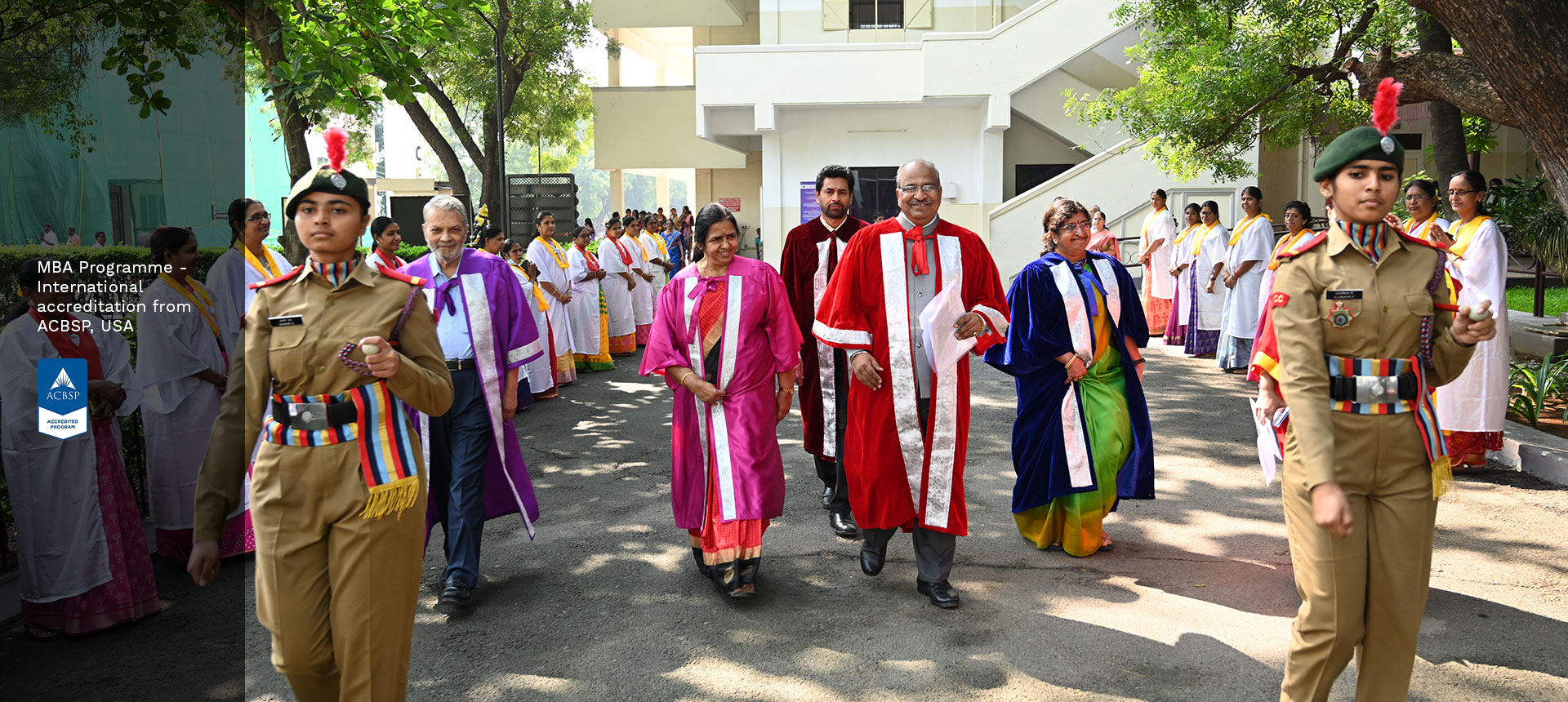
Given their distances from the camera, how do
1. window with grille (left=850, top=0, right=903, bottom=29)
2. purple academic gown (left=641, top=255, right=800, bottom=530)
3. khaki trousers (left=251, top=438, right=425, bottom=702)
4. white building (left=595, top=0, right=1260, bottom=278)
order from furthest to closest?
window with grille (left=850, top=0, right=903, bottom=29) → white building (left=595, top=0, right=1260, bottom=278) → purple academic gown (left=641, top=255, right=800, bottom=530) → khaki trousers (left=251, top=438, right=425, bottom=702)

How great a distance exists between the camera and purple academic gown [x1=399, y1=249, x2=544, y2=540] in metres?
5.35

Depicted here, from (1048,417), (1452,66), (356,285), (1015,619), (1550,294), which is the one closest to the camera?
(356,285)

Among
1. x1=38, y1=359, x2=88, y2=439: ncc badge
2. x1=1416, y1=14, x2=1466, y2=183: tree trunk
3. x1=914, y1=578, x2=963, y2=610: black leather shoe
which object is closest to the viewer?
x1=38, y1=359, x2=88, y2=439: ncc badge

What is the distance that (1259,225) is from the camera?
12172mm

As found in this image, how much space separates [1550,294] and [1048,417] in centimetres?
1448

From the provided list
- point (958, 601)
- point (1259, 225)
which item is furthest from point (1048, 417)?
point (1259, 225)

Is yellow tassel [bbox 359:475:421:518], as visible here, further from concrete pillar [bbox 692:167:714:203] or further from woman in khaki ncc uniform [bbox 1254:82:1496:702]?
concrete pillar [bbox 692:167:714:203]

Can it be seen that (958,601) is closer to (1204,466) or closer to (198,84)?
(1204,466)

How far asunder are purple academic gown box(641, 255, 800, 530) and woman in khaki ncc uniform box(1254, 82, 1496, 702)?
2.45 meters

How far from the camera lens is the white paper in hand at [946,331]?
200 inches

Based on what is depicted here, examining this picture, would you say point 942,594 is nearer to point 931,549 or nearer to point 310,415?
point 931,549

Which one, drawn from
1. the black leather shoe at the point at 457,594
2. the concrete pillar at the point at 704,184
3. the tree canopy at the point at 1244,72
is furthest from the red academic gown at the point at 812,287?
the concrete pillar at the point at 704,184

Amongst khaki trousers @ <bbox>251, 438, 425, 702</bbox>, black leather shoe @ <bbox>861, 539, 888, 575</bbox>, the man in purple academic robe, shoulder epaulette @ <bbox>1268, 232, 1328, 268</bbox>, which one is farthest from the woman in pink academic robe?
shoulder epaulette @ <bbox>1268, 232, 1328, 268</bbox>

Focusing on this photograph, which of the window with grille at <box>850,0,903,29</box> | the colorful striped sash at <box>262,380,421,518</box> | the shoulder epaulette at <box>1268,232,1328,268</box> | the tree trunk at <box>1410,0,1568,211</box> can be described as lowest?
the colorful striped sash at <box>262,380,421,518</box>
